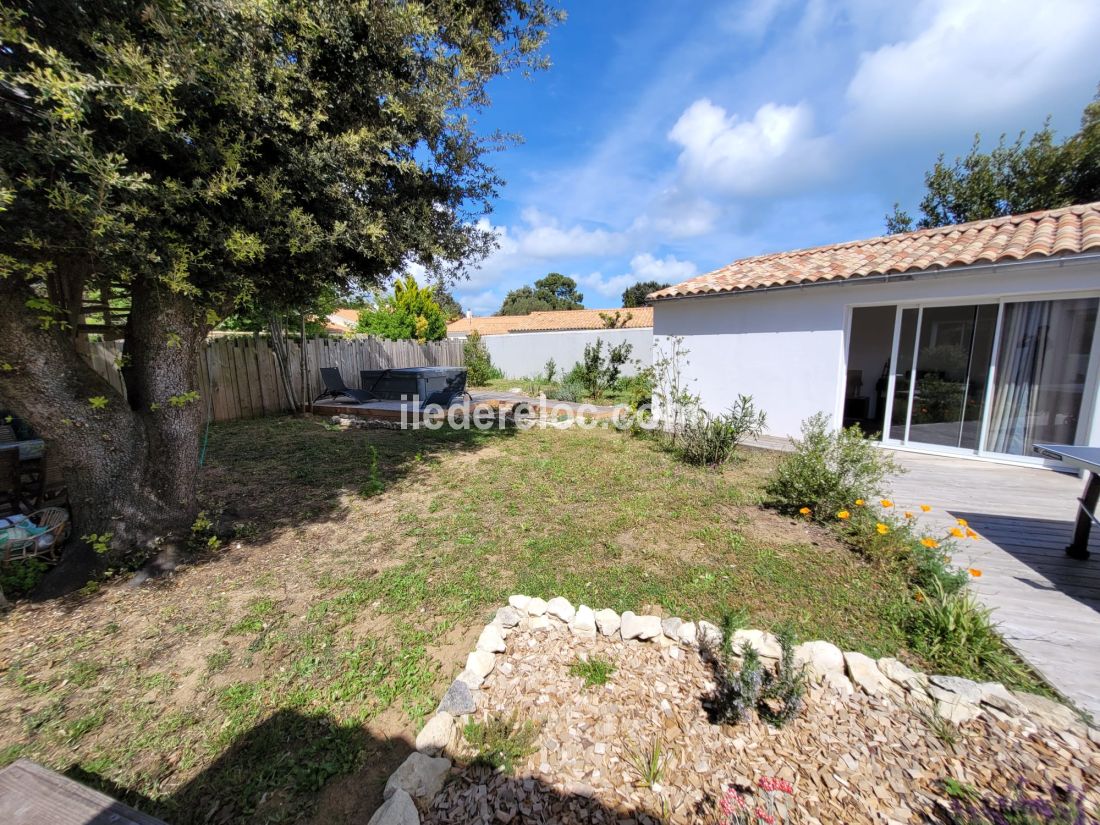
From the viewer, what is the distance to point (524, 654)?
2.64 metres

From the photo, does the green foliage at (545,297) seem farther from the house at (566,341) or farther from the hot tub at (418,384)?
the hot tub at (418,384)

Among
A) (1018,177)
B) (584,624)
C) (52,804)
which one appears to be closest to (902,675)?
(584,624)

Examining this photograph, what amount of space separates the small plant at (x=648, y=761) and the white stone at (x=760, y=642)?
2.59 ft

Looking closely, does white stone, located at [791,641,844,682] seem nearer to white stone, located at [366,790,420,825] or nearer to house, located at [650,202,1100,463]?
white stone, located at [366,790,420,825]

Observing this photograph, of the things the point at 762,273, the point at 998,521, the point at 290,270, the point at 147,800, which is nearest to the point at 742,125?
the point at 762,273

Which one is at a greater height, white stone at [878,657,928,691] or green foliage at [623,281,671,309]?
green foliage at [623,281,671,309]

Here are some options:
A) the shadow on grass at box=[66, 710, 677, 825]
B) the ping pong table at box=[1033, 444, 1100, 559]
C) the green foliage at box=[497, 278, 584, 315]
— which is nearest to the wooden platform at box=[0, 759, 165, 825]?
the shadow on grass at box=[66, 710, 677, 825]

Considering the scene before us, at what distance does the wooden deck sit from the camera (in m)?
2.46

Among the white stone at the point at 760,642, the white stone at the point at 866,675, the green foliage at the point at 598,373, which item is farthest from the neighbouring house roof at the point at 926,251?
the white stone at the point at 760,642

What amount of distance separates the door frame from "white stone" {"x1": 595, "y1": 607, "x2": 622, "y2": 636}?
674 cm

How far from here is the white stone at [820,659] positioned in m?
2.37

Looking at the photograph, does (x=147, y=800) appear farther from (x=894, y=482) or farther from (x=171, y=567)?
(x=894, y=482)

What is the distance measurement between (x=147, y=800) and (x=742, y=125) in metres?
16.4

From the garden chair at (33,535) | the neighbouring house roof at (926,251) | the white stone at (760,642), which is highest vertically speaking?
the neighbouring house roof at (926,251)
